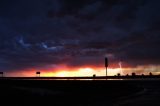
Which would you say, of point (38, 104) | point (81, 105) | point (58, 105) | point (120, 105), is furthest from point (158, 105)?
point (38, 104)

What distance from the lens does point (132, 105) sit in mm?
25250

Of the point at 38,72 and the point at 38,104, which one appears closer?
the point at 38,104

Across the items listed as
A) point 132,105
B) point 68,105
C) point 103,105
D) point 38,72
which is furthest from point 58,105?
point 38,72

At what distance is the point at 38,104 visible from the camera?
26.0 meters

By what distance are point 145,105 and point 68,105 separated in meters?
5.77

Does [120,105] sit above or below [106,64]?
below

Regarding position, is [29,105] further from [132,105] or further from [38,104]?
[132,105]

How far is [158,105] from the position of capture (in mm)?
24656

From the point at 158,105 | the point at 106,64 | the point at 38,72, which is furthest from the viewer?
the point at 38,72

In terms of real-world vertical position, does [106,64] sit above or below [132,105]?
above

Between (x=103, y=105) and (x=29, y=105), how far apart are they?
18.0 ft

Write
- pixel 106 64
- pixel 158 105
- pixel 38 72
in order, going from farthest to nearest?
1. pixel 38 72
2. pixel 106 64
3. pixel 158 105

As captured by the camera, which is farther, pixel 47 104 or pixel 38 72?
pixel 38 72

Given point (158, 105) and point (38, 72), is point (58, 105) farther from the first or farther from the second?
point (38, 72)
